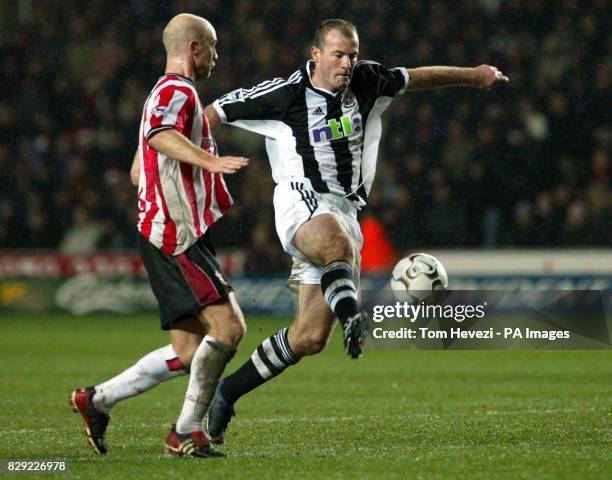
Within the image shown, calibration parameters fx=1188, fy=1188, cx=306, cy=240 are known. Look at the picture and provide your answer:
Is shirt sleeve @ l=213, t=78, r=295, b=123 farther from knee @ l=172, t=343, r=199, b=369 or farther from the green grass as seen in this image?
the green grass

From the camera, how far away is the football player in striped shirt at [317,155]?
6098mm

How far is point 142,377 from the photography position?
5.44 m

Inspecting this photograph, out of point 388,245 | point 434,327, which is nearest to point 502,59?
point 388,245

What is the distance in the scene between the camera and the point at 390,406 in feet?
25.0

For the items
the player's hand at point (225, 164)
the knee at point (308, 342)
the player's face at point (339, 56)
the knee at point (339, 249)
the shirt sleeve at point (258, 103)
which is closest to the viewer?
the player's hand at point (225, 164)

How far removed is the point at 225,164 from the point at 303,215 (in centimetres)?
144

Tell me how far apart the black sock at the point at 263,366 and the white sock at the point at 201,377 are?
925mm

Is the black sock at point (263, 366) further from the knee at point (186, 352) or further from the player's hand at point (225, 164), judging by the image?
the player's hand at point (225, 164)

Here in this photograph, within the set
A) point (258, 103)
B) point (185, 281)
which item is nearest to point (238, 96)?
point (258, 103)

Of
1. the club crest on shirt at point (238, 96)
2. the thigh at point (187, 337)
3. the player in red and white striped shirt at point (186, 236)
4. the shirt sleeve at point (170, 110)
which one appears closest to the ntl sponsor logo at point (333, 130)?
the club crest on shirt at point (238, 96)

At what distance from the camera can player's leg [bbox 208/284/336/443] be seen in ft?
20.0

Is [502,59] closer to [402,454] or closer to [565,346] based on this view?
[565,346]

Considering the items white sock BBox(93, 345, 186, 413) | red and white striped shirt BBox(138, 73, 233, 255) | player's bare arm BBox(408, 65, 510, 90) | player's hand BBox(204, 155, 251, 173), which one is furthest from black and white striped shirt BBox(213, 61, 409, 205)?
player's hand BBox(204, 155, 251, 173)

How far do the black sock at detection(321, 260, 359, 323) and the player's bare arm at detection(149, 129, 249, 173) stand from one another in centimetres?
99
